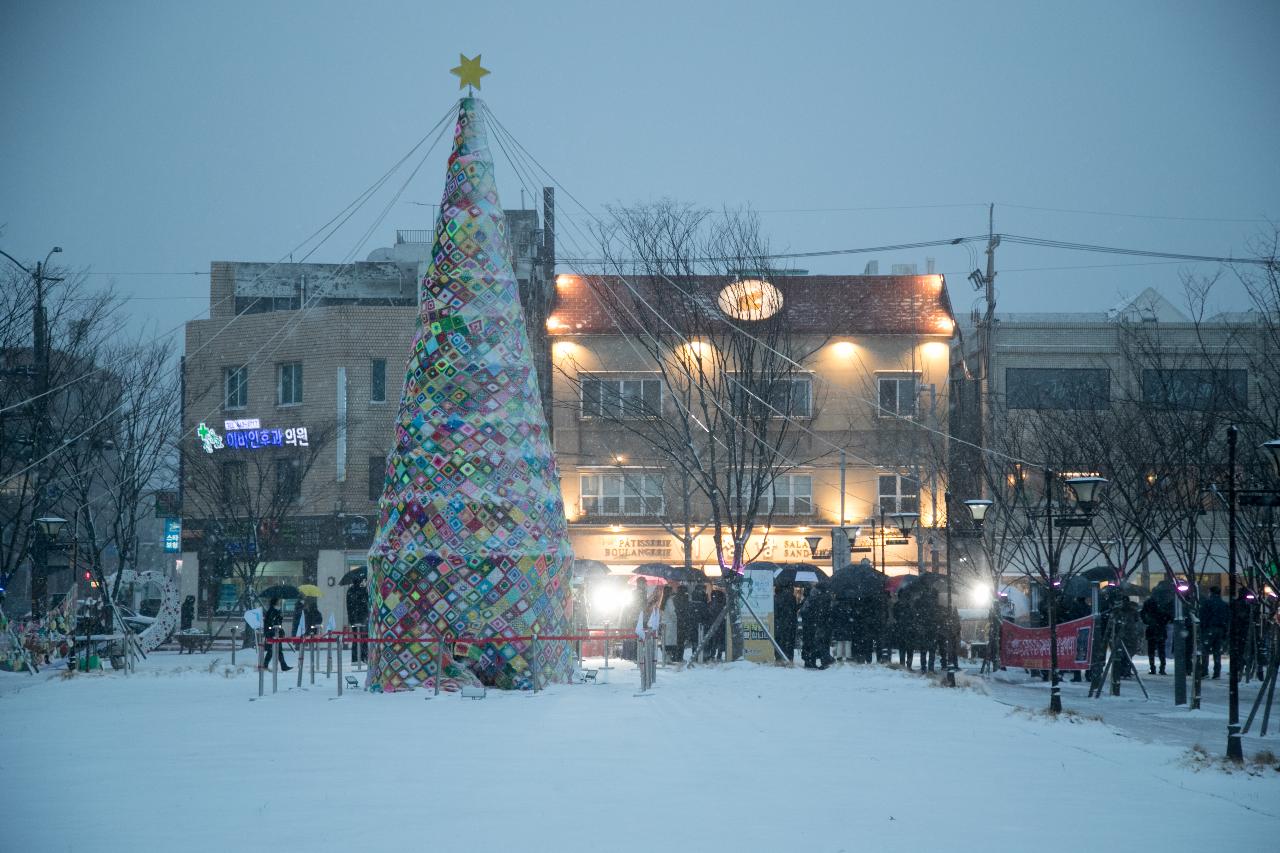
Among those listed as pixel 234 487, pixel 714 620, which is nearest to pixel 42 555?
pixel 234 487

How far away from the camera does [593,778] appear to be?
34.0 feet

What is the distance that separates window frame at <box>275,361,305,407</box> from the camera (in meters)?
46.1

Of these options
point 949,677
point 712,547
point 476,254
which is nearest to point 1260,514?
point 949,677

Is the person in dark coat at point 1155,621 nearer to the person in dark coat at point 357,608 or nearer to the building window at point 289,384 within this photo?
the person in dark coat at point 357,608

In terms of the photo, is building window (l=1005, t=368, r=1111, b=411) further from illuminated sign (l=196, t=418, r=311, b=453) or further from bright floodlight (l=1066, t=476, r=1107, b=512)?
illuminated sign (l=196, t=418, r=311, b=453)

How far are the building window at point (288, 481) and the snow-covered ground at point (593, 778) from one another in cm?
2455

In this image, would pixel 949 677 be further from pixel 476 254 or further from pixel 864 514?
pixel 864 514

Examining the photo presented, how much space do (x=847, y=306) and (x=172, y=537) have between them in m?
24.7

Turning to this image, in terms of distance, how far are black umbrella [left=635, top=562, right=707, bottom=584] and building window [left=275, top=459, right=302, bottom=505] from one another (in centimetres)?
1314

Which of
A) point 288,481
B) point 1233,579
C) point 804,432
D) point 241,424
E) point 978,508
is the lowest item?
Result: point 1233,579

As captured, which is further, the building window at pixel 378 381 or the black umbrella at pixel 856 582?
the building window at pixel 378 381

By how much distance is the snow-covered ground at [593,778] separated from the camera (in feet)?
27.2

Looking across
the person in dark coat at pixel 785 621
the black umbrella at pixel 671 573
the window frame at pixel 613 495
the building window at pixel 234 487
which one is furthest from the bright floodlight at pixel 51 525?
the window frame at pixel 613 495

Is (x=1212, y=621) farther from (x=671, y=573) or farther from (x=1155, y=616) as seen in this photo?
(x=671, y=573)
